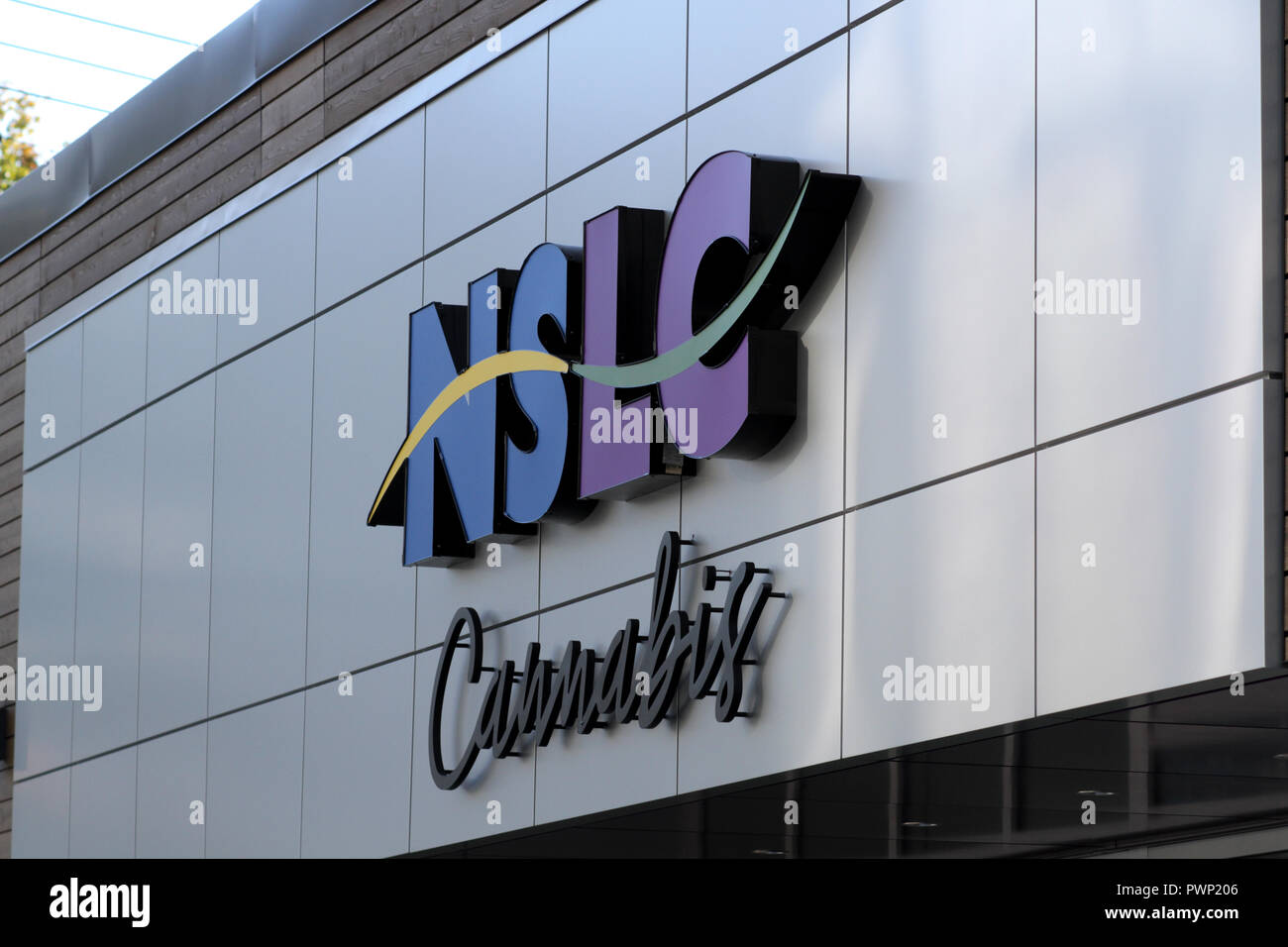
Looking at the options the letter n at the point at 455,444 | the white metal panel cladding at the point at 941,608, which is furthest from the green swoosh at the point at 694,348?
the white metal panel cladding at the point at 941,608

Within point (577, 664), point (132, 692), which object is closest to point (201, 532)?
point (132, 692)

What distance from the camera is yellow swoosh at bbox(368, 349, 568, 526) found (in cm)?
1112

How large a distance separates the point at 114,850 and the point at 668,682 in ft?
24.9

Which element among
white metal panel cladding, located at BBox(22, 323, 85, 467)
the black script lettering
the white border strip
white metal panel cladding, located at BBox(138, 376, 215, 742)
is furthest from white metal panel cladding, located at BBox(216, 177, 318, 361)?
the black script lettering

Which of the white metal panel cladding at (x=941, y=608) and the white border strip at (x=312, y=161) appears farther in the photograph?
the white border strip at (x=312, y=161)

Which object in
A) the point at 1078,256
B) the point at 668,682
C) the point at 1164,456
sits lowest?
the point at 668,682

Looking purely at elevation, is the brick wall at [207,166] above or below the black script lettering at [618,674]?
above

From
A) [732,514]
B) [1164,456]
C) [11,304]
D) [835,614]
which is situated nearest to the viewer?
[1164,456]

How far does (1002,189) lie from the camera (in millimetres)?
8234
